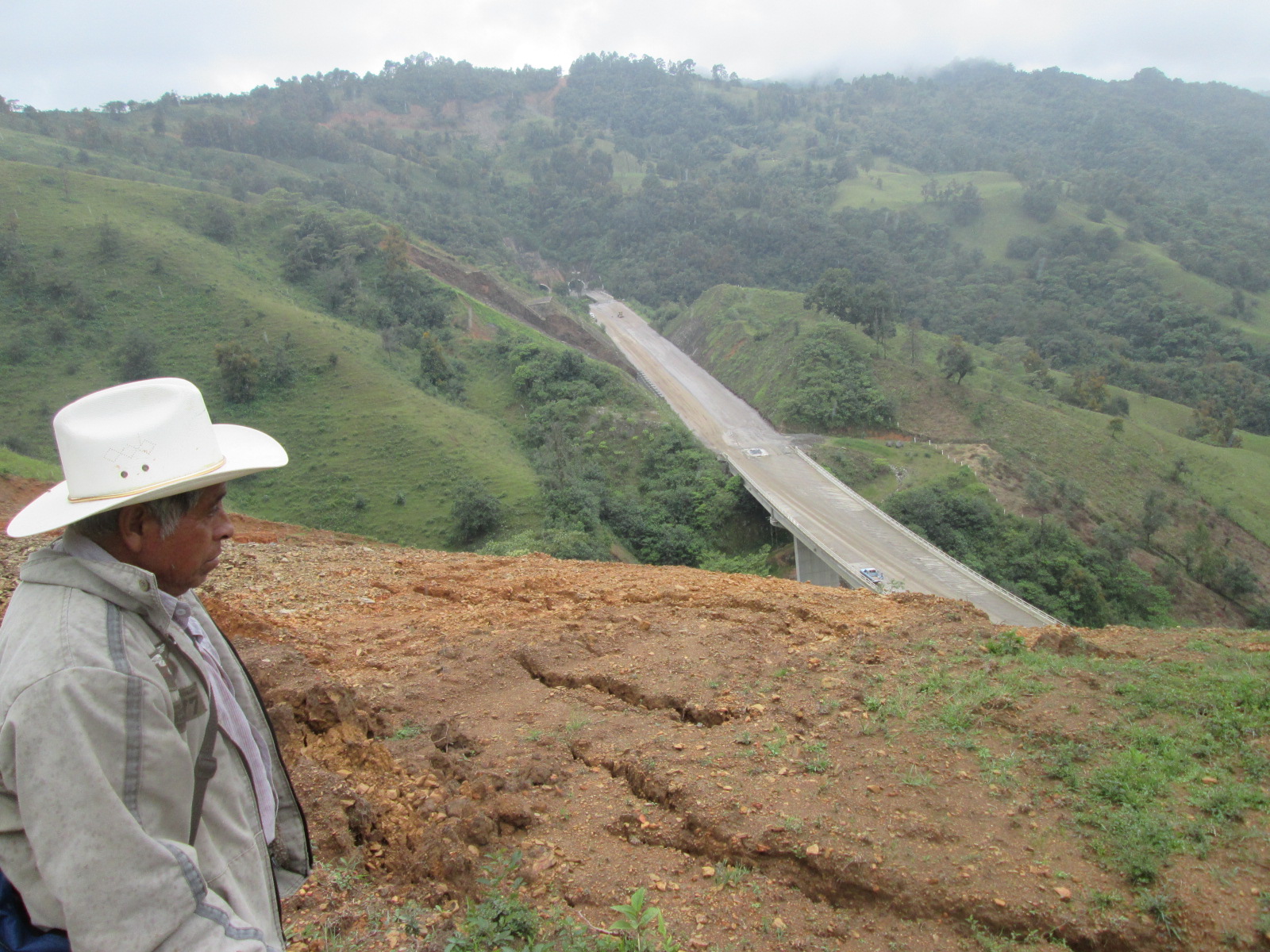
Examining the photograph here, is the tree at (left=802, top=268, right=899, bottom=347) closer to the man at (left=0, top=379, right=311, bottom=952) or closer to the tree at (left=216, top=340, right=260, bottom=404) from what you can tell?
the tree at (left=216, top=340, right=260, bottom=404)

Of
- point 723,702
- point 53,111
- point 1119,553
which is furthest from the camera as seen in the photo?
point 53,111

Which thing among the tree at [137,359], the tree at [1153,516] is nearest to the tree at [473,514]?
the tree at [137,359]

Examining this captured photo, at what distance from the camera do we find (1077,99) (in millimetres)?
139750

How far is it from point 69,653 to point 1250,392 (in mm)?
69481

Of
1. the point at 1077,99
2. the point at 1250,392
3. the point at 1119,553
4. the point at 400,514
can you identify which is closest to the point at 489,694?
the point at 400,514

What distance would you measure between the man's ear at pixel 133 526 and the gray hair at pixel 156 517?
13 mm

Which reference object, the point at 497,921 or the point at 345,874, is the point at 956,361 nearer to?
the point at 497,921

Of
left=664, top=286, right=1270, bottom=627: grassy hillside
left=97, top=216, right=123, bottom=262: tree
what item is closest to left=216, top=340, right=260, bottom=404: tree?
left=97, top=216, right=123, bottom=262: tree

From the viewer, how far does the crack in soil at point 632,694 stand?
18.9 feet

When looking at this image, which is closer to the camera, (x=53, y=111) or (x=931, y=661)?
(x=931, y=661)

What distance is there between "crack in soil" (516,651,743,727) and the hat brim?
442 cm

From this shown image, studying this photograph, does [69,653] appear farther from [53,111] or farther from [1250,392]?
[53,111]

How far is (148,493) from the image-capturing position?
182 cm

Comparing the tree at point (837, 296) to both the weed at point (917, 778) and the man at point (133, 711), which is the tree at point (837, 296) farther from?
the man at point (133, 711)
